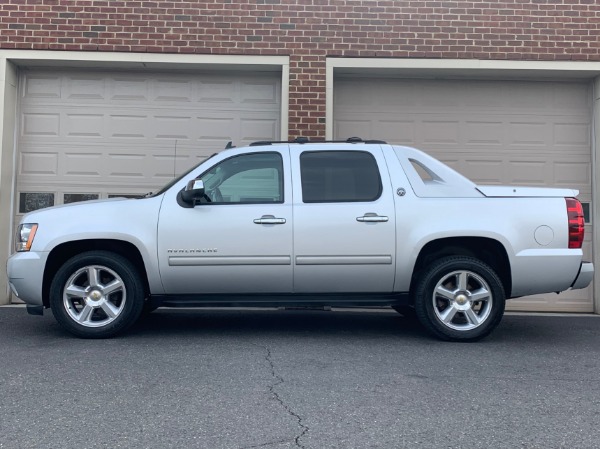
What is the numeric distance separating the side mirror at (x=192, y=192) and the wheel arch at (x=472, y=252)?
2085mm

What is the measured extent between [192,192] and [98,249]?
111 cm

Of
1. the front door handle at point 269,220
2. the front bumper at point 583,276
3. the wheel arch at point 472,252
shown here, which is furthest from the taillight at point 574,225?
the front door handle at point 269,220

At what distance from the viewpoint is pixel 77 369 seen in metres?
5.28

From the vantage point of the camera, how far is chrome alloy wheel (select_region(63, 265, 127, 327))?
21.1ft

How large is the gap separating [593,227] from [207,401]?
713 centimetres

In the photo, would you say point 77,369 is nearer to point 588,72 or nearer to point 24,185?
point 24,185

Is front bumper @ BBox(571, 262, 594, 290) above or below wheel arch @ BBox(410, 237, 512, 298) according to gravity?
below

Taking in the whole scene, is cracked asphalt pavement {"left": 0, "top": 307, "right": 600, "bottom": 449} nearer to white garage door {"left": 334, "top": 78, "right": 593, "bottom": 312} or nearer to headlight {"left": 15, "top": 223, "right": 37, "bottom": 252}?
headlight {"left": 15, "top": 223, "right": 37, "bottom": 252}

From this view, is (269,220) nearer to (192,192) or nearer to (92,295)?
(192,192)

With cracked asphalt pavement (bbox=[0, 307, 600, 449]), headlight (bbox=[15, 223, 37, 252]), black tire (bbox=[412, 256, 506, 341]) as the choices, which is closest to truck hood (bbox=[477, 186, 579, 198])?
black tire (bbox=[412, 256, 506, 341])

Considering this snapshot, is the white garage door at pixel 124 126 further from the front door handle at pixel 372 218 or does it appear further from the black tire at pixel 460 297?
the black tire at pixel 460 297

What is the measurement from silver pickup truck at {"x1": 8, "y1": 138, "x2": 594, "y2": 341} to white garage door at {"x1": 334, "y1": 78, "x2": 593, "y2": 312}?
3.46 meters

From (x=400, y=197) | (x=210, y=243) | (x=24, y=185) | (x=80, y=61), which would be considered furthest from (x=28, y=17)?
(x=400, y=197)

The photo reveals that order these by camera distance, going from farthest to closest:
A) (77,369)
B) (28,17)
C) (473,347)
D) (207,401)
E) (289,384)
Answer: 1. (28,17)
2. (473,347)
3. (77,369)
4. (289,384)
5. (207,401)
